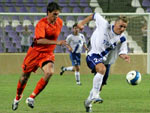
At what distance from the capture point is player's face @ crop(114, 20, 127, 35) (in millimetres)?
9352

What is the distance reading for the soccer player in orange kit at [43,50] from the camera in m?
9.34

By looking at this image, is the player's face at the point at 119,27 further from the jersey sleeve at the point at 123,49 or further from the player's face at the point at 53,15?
the player's face at the point at 53,15

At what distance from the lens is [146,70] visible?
69.3ft

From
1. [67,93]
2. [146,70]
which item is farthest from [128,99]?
[146,70]

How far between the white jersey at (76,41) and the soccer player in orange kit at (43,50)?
28.0ft

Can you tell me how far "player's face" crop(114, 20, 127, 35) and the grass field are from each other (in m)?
1.42

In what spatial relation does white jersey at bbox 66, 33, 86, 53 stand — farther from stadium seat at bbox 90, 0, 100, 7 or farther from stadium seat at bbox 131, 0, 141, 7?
stadium seat at bbox 131, 0, 141, 7

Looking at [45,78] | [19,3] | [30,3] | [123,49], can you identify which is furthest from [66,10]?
[45,78]

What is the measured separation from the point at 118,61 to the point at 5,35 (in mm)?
4630

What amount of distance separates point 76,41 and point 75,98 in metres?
6.53

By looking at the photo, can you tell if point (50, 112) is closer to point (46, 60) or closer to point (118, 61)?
point (46, 60)

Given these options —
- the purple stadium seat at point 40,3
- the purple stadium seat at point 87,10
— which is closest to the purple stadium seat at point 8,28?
the purple stadium seat at point 40,3

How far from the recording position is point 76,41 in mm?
18516

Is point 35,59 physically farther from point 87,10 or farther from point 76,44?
point 87,10
